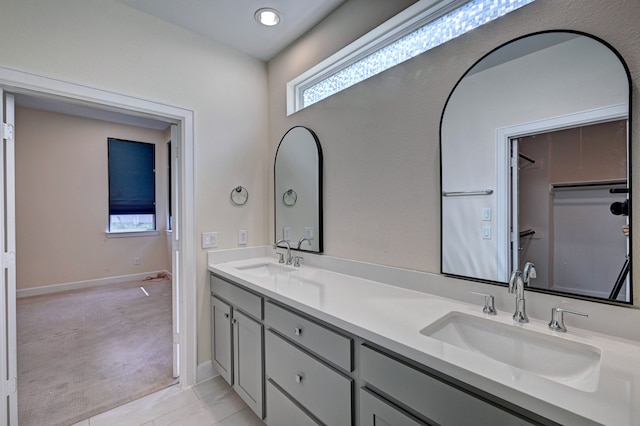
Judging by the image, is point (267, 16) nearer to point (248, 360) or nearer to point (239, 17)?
point (239, 17)

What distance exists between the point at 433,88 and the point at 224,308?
1.93 metres

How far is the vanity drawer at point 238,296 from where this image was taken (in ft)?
5.41

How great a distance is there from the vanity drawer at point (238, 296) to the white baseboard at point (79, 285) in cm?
374

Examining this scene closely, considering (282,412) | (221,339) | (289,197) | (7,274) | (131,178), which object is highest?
(131,178)

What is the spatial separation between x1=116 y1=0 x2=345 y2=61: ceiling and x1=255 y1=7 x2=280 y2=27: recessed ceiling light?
3 centimetres

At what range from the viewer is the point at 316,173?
6.89 ft

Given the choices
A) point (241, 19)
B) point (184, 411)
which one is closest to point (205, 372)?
point (184, 411)

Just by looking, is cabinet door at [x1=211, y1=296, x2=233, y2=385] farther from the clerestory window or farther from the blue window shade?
the blue window shade

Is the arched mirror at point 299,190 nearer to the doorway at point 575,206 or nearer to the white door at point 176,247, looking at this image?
the white door at point 176,247

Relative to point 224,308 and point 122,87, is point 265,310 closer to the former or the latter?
point 224,308

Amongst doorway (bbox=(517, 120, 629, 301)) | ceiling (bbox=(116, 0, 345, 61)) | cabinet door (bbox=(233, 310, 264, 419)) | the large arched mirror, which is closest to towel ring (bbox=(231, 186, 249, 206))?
cabinet door (bbox=(233, 310, 264, 419))

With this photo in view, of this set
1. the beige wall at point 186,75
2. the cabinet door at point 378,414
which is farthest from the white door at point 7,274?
the cabinet door at point 378,414

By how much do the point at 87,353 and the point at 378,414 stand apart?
9.48 ft

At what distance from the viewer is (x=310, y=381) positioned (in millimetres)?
1266
